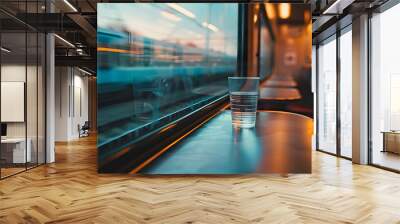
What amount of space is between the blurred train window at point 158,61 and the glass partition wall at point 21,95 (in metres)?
1.63

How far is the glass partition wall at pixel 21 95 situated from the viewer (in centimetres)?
631

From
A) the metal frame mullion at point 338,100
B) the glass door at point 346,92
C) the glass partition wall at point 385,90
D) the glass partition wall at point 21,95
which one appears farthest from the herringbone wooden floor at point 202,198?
the metal frame mullion at point 338,100

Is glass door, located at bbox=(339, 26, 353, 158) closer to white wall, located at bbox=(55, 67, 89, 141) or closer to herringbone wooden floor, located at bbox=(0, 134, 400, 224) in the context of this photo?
herringbone wooden floor, located at bbox=(0, 134, 400, 224)

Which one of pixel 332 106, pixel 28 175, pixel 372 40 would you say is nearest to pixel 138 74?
pixel 28 175

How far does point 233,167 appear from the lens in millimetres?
6289

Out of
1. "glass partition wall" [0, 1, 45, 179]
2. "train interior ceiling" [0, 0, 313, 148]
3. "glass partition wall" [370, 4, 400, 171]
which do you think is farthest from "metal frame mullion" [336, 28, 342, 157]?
"glass partition wall" [0, 1, 45, 179]

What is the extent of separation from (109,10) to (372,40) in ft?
18.0

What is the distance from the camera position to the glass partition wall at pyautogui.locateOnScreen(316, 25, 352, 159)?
8.74 meters

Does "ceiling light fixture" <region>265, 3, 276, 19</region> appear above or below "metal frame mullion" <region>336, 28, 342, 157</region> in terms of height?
above

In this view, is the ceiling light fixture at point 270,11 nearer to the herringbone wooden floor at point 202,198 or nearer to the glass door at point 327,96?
the herringbone wooden floor at point 202,198

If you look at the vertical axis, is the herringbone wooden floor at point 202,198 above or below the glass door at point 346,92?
below

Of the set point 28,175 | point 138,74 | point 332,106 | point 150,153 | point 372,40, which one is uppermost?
point 372,40

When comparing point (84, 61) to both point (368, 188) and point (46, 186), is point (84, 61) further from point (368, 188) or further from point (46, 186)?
point (368, 188)

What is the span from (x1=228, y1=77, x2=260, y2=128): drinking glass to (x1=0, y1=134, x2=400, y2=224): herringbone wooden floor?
1.01 m
